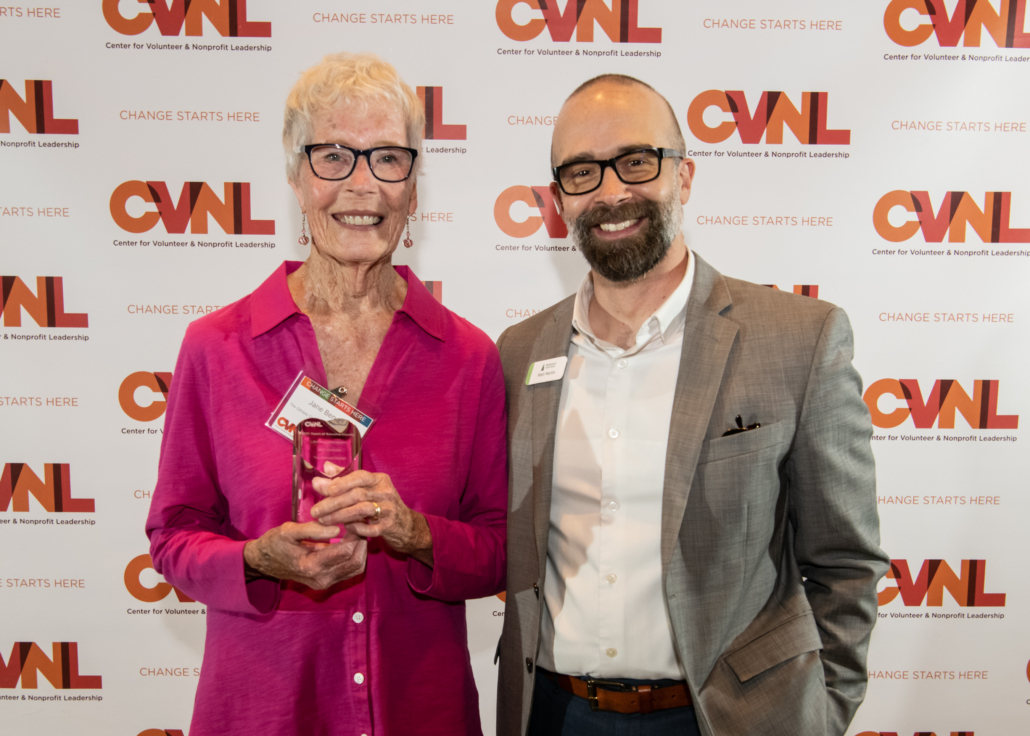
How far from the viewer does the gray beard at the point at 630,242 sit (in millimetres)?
1745

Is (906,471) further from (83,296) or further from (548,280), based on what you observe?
(83,296)

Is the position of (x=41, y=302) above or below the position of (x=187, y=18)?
below

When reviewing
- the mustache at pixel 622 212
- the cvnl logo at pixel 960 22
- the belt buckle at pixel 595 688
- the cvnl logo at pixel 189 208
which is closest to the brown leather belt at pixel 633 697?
the belt buckle at pixel 595 688

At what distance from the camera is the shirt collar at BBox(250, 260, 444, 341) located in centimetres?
166

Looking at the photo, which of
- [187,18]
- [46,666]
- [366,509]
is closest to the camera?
[366,509]

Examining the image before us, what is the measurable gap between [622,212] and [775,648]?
3.81 feet

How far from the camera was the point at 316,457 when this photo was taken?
53.6 inches

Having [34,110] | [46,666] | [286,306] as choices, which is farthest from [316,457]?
[46,666]

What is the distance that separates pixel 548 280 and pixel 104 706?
2.94 m

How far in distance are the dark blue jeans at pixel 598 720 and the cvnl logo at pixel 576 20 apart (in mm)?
2587

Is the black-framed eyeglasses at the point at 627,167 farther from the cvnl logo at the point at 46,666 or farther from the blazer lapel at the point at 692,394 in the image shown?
the cvnl logo at the point at 46,666

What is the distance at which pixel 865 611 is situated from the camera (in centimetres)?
162

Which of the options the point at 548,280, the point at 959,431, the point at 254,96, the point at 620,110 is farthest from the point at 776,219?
the point at 254,96

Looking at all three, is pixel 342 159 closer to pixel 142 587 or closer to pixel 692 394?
pixel 692 394
